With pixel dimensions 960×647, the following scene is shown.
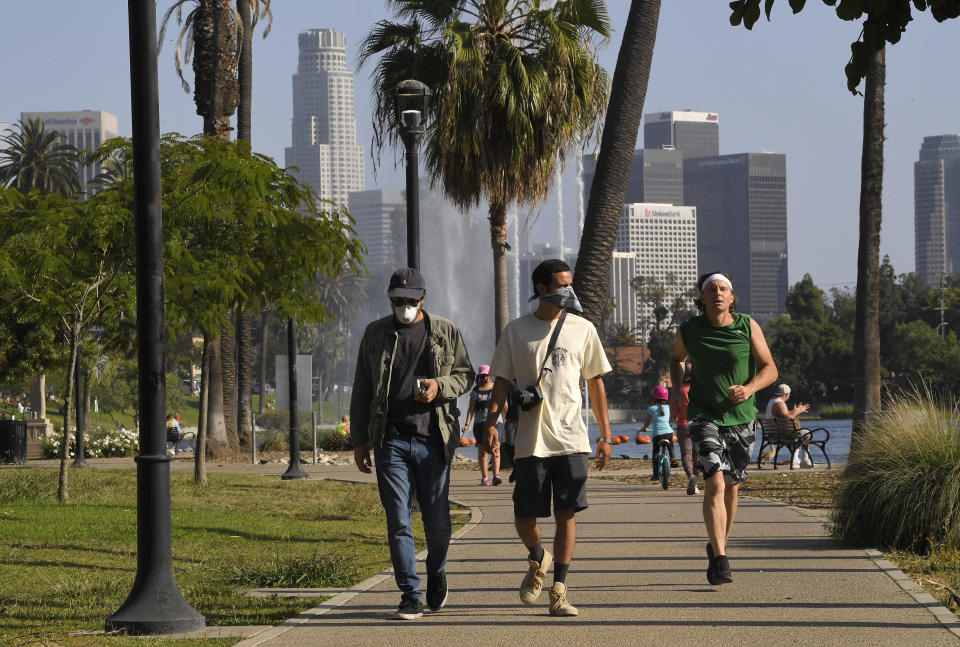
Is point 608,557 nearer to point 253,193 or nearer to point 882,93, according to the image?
point 253,193

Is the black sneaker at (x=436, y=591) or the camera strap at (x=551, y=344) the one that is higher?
the camera strap at (x=551, y=344)

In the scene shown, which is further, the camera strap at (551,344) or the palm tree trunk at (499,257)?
the palm tree trunk at (499,257)

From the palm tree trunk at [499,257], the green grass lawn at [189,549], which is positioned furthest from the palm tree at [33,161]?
the green grass lawn at [189,549]

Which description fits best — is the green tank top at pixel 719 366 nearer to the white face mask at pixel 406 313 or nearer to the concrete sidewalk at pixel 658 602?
the concrete sidewalk at pixel 658 602

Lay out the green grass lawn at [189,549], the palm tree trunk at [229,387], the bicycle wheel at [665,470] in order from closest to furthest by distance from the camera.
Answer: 1. the green grass lawn at [189,549]
2. the bicycle wheel at [665,470]
3. the palm tree trunk at [229,387]

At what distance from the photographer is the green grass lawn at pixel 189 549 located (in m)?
7.68

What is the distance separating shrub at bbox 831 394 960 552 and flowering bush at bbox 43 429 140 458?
2539 cm

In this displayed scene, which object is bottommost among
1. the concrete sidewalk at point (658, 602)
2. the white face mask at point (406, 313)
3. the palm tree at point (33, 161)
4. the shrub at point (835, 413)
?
the shrub at point (835, 413)

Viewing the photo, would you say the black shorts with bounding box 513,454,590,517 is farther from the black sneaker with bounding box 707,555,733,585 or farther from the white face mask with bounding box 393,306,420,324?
the black sneaker with bounding box 707,555,733,585

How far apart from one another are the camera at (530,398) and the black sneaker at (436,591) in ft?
3.58

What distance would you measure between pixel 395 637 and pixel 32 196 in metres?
12.6

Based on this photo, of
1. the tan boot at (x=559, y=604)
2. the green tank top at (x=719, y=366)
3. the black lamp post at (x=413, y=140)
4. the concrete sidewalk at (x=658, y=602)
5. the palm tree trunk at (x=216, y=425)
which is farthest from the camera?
the palm tree trunk at (x=216, y=425)

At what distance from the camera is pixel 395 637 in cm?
661

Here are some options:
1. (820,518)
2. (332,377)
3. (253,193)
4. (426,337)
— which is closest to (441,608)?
(426,337)
